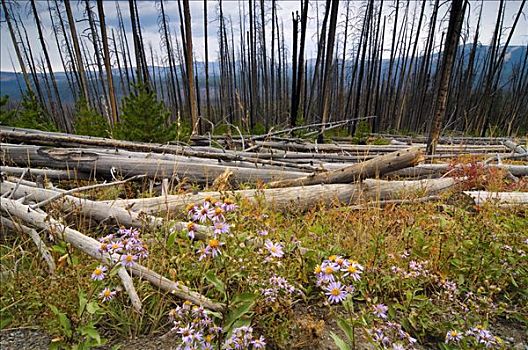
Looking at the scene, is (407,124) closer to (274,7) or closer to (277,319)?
(274,7)

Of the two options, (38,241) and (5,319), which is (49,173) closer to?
(38,241)

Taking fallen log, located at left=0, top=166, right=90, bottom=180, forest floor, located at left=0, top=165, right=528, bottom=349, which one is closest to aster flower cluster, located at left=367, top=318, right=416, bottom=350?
forest floor, located at left=0, top=165, right=528, bottom=349

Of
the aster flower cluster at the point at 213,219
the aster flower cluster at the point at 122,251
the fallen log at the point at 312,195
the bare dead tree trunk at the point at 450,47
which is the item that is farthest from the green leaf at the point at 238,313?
the bare dead tree trunk at the point at 450,47

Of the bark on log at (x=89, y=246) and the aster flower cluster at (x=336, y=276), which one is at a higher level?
the aster flower cluster at (x=336, y=276)

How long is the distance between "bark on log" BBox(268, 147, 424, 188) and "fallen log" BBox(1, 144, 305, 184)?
0.54m

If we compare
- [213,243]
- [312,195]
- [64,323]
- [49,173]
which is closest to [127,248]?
[64,323]

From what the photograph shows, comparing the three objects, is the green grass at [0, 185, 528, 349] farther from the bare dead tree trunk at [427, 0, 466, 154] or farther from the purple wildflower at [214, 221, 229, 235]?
the bare dead tree trunk at [427, 0, 466, 154]

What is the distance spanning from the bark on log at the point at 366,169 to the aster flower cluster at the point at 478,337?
6.55ft

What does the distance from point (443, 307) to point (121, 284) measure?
1713mm

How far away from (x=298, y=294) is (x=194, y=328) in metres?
0.57

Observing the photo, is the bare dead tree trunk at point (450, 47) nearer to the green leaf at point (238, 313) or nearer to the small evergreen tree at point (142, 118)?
the green leaf at point (238, 313)

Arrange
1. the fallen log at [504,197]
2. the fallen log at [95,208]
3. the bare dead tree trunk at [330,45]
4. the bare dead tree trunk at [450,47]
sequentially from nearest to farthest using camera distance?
the fallen log at [95,208], the fallen log at [504,197], the bare dead tree trunk at [450,47], the bare dead tree trunk at [330,45]

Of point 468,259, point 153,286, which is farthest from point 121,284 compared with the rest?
point 468,259

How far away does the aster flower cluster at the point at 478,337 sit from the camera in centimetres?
114
